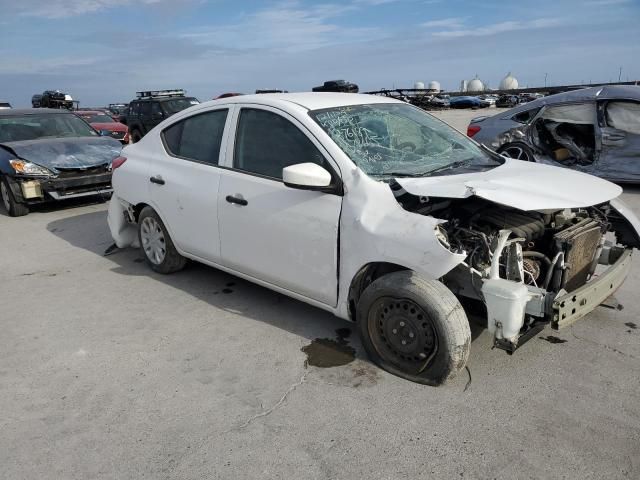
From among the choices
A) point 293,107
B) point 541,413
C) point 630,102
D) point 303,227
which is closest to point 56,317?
point 303,227

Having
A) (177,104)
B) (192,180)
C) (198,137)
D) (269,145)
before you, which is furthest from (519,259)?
(177,104)

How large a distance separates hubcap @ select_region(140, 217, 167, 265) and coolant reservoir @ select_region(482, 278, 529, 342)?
318 cm

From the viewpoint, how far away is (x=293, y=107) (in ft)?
→ 12.7

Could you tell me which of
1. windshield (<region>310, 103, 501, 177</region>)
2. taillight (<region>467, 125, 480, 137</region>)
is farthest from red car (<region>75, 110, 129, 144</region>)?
windshield (<region>310, 103, 501, 177</region>)

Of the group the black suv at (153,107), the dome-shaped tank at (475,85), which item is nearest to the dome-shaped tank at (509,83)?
the dome-shaped tank at (475,85)

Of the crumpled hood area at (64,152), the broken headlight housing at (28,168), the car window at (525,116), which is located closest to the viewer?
the broken headlight housing at (28,168)

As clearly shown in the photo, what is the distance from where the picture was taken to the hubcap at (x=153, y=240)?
16.7ft

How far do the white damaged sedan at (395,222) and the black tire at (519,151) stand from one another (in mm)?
4529

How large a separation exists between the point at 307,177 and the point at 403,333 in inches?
44.4

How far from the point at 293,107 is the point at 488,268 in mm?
1779

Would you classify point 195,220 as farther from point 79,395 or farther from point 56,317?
point 79,395

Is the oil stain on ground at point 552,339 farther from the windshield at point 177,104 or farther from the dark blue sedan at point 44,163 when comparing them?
the windshield at point 177,104

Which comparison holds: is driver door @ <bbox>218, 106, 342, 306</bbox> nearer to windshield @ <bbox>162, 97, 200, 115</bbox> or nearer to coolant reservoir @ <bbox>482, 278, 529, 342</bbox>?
coolant reservoir @ <bbox>482, 278, 529, 342</bbox>

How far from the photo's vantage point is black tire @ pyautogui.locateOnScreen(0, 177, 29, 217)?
26.8 feet
